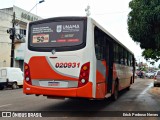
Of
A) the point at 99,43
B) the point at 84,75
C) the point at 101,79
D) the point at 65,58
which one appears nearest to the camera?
the point at 84,75

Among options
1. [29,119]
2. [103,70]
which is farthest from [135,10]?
[29,119]

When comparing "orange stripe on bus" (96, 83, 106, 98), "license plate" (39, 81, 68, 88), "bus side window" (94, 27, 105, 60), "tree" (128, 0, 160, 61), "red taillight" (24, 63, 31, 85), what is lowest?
"orange stripe on bus" (96, 83, 106, 98)

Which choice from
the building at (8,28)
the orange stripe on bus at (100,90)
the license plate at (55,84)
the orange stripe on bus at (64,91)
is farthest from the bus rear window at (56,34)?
the building at (8,28)

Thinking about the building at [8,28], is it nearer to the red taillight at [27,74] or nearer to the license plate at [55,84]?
the red taillight at [27,74]

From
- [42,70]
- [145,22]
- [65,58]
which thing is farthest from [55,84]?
[145,22]

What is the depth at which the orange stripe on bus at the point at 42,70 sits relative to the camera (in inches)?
392

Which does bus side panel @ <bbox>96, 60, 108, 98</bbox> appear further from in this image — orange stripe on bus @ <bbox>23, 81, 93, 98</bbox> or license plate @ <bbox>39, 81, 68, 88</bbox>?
license plate @ <bbox>39, 81, 68, 88</bbox>

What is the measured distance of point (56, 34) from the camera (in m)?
10.2

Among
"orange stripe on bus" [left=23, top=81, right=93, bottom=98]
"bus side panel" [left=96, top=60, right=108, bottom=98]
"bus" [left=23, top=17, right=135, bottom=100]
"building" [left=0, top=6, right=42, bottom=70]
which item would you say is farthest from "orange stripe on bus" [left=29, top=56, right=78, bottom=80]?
"building" [left=0, top=6, right=42, bottom=70]

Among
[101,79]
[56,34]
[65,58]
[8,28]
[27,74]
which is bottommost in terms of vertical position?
[101,79]

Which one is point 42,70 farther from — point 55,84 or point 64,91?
point 64,91

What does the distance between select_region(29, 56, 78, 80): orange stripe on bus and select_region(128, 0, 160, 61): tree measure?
13.8 ft

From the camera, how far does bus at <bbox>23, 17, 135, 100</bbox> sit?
964cm

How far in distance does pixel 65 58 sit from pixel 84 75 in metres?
0.88
